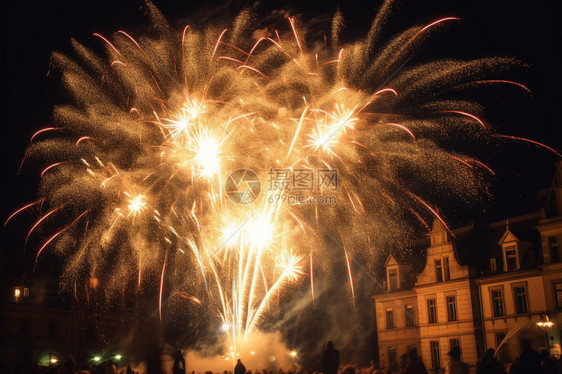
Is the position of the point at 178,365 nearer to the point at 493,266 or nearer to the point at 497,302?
the point at 497,302

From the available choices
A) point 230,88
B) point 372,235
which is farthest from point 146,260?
point 372,235

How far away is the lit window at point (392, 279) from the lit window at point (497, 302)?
298 inches

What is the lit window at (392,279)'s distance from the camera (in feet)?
133

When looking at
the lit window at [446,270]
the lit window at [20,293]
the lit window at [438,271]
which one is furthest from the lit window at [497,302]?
the lit window at [20,293]

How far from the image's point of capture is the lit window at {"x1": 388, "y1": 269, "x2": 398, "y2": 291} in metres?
40.5

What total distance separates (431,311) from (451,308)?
5.27 feet

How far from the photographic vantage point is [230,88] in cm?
2297

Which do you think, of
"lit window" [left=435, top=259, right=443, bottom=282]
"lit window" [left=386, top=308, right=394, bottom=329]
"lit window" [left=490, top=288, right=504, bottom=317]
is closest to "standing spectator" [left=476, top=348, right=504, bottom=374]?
"lit window" [left=490, top=288, right=504, bottom=317]

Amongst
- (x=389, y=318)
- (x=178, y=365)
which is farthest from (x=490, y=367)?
(x=389, y=318)

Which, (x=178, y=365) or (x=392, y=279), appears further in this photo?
(x=392, y=279)

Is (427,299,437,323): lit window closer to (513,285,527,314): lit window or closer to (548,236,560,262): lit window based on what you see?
(513,285,527,314): lit window

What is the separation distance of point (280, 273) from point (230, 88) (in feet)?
32.1

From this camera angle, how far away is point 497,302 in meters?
34.0

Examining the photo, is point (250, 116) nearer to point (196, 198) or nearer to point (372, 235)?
point (196, 198)
